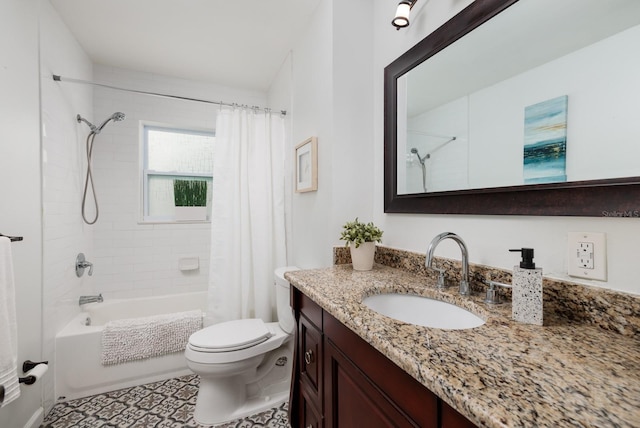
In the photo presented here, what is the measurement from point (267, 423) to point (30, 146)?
1991 millimetres

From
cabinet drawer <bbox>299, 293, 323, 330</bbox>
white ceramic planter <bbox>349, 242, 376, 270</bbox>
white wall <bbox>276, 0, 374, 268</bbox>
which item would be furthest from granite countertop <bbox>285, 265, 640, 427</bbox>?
white wall <bbox>276, 0, 374, 268</bbox>

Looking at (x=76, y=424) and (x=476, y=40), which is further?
(x=76, y=424)

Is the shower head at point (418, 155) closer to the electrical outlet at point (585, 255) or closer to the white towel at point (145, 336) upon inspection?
the electrical outlet at point (585, 255)

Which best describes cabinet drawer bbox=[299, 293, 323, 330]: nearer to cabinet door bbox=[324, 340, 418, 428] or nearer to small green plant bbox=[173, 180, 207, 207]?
cabinet door bbox=[324, 340, 418, 428]

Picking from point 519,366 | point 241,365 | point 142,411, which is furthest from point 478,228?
point 142,411

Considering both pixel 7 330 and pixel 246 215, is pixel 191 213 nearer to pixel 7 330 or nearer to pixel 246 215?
pixel 246 215

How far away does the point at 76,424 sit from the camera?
1.61 metres

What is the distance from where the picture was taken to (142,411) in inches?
67.2

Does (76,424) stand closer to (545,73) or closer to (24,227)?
(24,227)

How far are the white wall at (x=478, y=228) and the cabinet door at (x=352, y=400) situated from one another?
599 mm

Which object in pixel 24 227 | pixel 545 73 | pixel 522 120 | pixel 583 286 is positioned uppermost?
pixel 545 73

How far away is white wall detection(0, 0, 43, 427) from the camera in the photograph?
4.33 feet

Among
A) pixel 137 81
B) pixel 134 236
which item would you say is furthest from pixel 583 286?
pixel 137 81

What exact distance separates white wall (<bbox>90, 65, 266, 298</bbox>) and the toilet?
125cm
